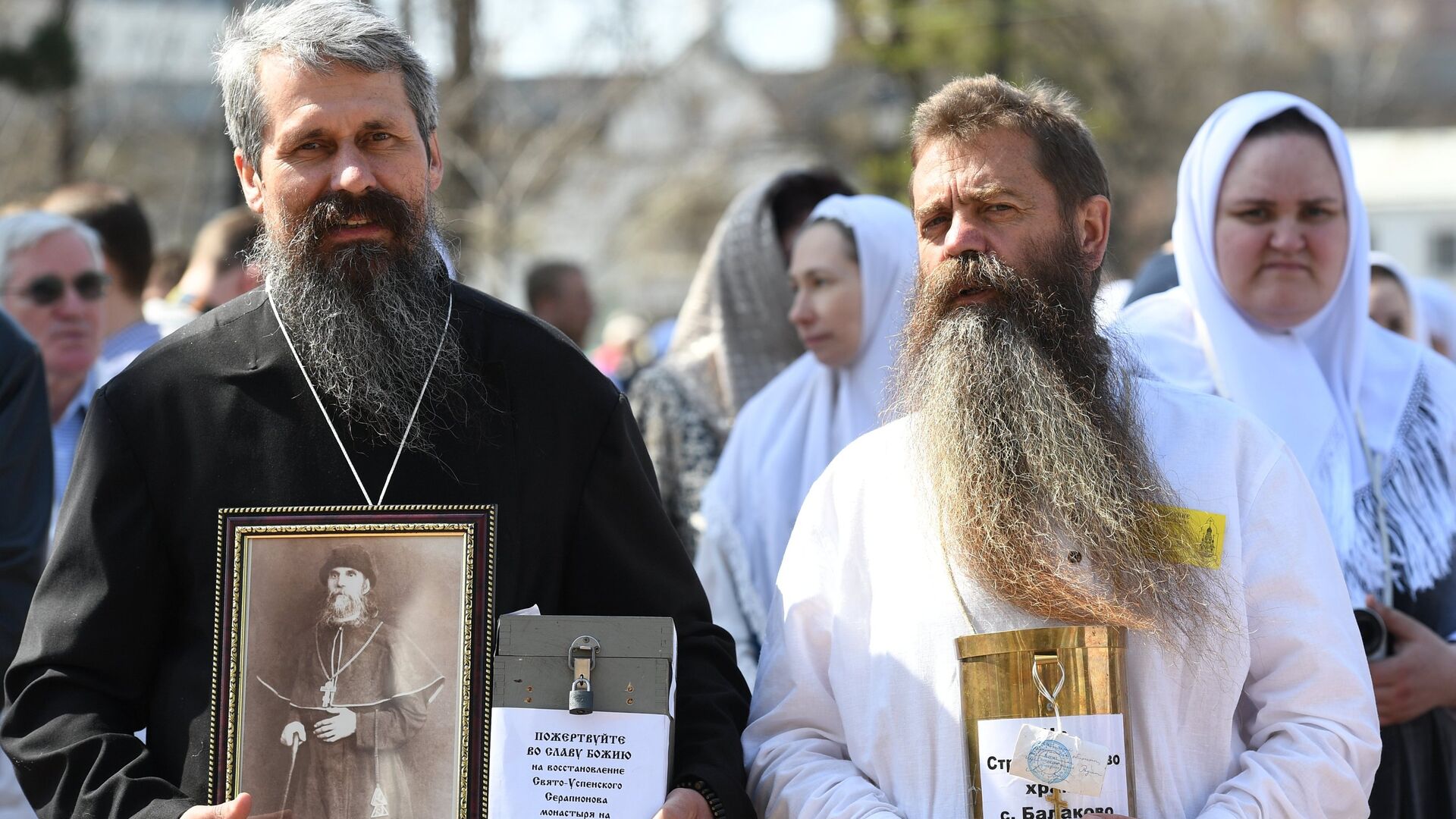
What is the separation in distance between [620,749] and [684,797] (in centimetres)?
14

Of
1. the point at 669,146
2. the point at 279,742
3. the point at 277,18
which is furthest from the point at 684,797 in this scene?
the point at 669,146

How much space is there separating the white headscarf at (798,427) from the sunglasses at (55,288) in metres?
2.17

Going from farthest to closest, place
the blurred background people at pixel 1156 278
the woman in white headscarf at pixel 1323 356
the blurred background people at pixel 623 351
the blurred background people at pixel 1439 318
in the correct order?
the blurred background people at pixel 623 351 < the blurred background people at pixel 1439 318 < the blurred background people at pixel 1156 278 < the woman in white headscarf at pixel 1323 356

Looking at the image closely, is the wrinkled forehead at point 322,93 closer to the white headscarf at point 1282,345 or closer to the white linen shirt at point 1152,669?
the white linen shirt at point 1152,669

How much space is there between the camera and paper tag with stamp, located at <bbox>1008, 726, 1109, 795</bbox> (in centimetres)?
248

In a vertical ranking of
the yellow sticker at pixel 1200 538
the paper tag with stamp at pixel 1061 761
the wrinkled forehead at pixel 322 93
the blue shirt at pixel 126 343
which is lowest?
the paper tag with stamp at pixel 1061 761

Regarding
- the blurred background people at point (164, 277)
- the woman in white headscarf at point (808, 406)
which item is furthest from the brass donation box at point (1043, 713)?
the blurred background people at point (164, 277)

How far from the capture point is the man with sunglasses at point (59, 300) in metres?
4.96

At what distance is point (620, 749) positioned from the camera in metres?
2.48

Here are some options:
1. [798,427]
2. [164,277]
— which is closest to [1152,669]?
[798,427]

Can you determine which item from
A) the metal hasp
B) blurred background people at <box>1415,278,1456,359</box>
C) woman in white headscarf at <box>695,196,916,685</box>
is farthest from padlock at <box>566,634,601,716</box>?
blurred background people at <box>1415,278,1456,359</box>

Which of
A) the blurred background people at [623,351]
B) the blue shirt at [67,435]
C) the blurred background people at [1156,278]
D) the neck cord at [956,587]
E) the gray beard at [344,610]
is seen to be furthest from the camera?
the blurred background people at [623,351]

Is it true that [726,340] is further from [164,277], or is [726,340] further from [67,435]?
[164,277]

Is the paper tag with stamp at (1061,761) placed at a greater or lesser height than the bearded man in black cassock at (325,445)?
lesser
